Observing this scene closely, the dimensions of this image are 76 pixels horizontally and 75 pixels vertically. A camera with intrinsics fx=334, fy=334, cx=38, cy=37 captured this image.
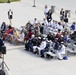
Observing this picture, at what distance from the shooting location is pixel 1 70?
16078 mm

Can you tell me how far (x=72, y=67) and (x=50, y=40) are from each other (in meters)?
3.24

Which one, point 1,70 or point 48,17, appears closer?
point 1,70

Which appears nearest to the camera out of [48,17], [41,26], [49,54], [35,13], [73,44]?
[49,54]

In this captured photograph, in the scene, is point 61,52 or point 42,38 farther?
point 42,38

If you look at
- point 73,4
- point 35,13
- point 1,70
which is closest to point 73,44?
point 1,70

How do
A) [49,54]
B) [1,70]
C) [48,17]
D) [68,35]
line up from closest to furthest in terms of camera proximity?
[1,70]
[49,54]
[68,35]
[48,17]

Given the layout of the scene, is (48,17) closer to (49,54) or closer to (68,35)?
(68,35)

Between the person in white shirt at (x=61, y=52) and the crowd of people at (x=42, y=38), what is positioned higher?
the crowd of people at (x=42, y=38)

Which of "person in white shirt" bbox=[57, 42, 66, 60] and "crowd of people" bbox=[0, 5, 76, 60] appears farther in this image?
"crowd of people" bbox=[0, 5, 76, 60]

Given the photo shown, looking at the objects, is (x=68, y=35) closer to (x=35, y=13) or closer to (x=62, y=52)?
(x=62, y=52)

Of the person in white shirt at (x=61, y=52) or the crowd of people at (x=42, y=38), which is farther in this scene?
the crowd of people at (x=42, y=38)

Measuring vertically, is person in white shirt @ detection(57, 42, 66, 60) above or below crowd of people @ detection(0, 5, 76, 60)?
below

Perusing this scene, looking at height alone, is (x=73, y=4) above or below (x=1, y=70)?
above

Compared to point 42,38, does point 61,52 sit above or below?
below
